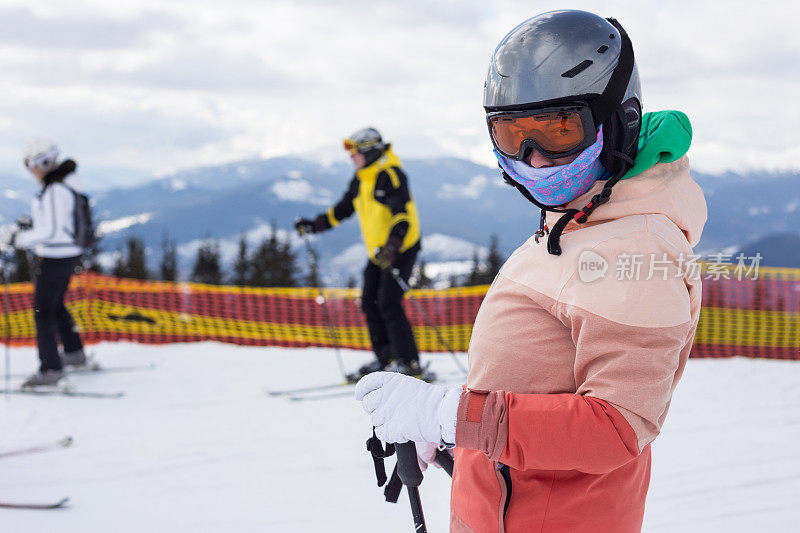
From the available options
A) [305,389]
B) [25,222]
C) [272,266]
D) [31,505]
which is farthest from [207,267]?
[31,505]

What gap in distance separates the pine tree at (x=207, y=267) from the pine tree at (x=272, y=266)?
3.65 meters

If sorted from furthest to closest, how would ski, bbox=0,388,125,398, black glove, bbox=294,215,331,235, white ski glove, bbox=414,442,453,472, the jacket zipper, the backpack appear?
1. black glove, bbox=294,215,331,235
2. the backpack
3. ski, bbox=0,388,125,398
4. white ski glove, bbox=414,442,453,472
5. the jacket zipper

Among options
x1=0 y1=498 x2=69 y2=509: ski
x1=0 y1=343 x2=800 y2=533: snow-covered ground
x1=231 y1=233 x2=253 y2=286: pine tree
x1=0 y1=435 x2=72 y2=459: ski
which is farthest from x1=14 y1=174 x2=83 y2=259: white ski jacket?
x1=231 y1=233 x2=253 y2=286: pine tree

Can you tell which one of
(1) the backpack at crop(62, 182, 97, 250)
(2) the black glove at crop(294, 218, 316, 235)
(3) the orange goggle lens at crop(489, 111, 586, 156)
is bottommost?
(2) the black glove at crop(294, 218, 316, 235)

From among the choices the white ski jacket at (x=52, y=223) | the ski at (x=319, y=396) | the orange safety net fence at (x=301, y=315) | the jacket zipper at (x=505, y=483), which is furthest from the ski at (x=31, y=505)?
the orange safety net fence at (x=301, y=315)

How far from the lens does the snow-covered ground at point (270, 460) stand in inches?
133

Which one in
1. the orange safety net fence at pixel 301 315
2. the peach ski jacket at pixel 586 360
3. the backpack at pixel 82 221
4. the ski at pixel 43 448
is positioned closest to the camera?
the peach ski jacket at pixel 586 360

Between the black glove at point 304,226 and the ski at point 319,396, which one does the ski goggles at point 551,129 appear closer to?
the ski at point 319,396

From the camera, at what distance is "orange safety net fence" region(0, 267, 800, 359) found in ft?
26.3

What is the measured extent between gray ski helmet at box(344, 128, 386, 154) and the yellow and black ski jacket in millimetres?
114

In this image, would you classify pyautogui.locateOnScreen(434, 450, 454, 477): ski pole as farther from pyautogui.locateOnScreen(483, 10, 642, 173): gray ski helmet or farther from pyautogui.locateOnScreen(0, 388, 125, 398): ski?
pyautogui.locateOnScreen(0, 388, 125, 398): ski

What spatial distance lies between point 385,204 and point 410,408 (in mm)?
4464

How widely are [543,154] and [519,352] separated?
0.43 metres

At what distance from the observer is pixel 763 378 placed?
617cm
